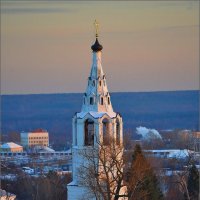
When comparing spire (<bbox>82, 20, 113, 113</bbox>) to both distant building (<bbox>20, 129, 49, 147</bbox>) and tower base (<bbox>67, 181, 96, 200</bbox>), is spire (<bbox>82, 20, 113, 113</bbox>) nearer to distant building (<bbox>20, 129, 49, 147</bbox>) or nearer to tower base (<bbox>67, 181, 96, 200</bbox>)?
tower base (<bbox>67, 181, 96, 200</bbox>)

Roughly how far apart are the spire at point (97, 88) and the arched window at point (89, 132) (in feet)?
0.82

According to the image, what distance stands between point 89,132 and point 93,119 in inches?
12.4

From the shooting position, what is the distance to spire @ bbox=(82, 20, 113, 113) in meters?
23.5

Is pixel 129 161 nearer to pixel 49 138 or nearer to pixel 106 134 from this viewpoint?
pixel 106 134

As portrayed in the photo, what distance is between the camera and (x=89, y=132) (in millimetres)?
23703

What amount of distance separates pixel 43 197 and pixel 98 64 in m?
14.5

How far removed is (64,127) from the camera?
147375 millimetres

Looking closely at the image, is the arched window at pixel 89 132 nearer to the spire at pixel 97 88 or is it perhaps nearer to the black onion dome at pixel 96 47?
the spire at pixel 97 88

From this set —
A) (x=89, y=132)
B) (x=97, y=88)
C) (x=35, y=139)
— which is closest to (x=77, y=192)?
(x=89, y=132)

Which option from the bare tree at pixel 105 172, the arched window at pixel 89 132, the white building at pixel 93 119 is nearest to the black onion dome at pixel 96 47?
the white building at pixel 93 119

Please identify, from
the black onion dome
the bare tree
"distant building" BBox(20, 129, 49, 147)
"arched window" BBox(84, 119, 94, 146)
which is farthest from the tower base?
"distant building" BBox(20, 129, 49, 147)

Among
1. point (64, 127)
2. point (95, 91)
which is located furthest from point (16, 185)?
point (64, 127)

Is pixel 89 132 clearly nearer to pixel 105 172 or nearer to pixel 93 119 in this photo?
pixel 93 119

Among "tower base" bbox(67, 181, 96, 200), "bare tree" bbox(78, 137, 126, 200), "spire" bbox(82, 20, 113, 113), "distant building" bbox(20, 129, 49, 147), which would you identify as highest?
"distant building" bbox(20, 129, 49, 147)
